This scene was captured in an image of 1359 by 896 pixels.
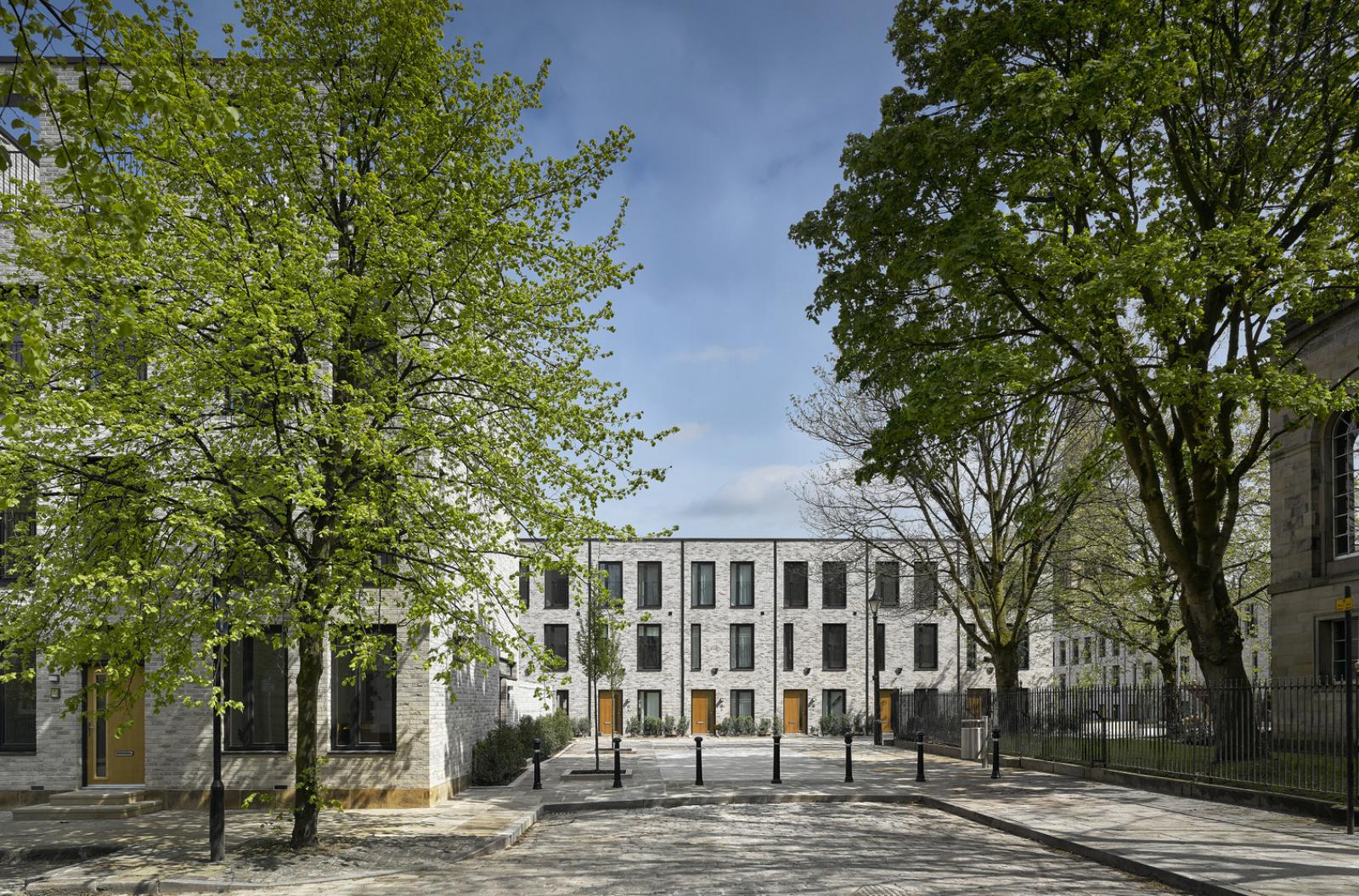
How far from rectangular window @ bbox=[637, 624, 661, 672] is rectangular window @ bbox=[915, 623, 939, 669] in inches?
508

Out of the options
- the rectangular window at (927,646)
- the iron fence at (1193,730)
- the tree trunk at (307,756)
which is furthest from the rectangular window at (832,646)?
the tree trunk at (307,756)

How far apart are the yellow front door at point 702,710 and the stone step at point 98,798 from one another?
36.9 metres

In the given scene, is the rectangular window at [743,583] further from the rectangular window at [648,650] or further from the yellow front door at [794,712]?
the yellow front door at [794,712]

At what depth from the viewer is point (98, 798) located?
1786 centimetres

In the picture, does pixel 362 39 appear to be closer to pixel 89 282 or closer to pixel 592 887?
pixel 89 282

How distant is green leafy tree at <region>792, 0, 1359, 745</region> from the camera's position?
55.6 feet

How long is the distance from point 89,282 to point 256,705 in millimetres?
9163

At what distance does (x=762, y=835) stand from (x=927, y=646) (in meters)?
39.7

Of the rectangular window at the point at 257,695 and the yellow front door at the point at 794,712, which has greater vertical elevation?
the rectangular window at the point at 257,695

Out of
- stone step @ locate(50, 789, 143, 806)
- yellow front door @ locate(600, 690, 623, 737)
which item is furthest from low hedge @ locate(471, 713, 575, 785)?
yellow front door @ locate(600, 690, 623, 737)

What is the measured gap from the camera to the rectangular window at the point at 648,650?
5312 centimetres

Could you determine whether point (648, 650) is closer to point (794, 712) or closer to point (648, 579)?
point (648, 579)

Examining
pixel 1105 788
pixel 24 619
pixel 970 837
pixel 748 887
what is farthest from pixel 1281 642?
pixel 24 619

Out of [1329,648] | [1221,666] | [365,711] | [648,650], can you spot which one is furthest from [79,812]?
[648,650]
